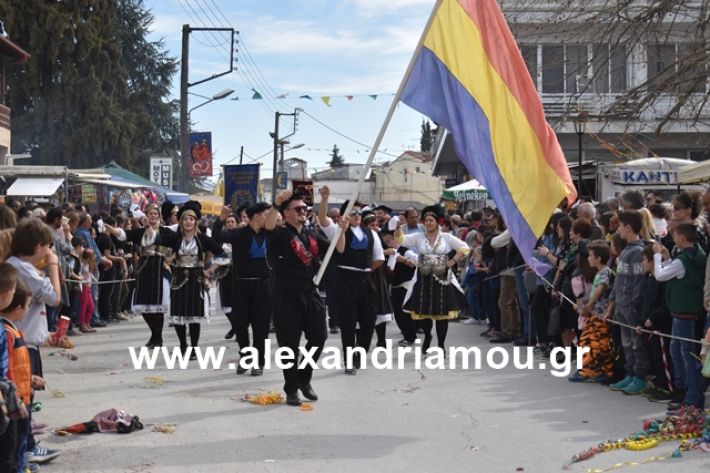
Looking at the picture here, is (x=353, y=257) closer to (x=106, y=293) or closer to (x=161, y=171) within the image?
(x=106, y=293)

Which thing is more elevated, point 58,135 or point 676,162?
point 58,135

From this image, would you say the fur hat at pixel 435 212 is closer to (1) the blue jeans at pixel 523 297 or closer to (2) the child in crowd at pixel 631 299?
(1) the blue jeans at pixel 523 297

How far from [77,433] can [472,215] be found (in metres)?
13.1

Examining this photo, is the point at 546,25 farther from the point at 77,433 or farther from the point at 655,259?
the point at 77,433

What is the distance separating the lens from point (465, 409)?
28.6 ft

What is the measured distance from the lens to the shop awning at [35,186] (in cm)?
2016

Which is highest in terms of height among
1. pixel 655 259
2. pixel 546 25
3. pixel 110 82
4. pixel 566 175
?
pixel 110 82

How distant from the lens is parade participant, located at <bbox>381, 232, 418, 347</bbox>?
44.2 ft

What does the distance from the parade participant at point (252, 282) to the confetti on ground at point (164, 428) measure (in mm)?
3242

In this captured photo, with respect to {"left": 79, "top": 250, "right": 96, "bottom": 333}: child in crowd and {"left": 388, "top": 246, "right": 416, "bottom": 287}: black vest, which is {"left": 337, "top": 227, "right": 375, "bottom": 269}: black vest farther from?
{"left": 79, "top": 250, "right": 96, "bottom": 333}: child in crowd

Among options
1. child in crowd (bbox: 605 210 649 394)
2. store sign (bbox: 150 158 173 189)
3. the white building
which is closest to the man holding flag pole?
child in crowd (bbox: 605 210 649 394)

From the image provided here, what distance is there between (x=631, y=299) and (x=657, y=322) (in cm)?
39

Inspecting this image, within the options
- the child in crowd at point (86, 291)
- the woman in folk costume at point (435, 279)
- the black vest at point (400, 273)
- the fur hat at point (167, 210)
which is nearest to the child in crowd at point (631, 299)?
the woman in folk costume at point (435, 279)

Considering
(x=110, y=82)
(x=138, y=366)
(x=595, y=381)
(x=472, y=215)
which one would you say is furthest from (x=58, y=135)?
(x=595, y=381)
